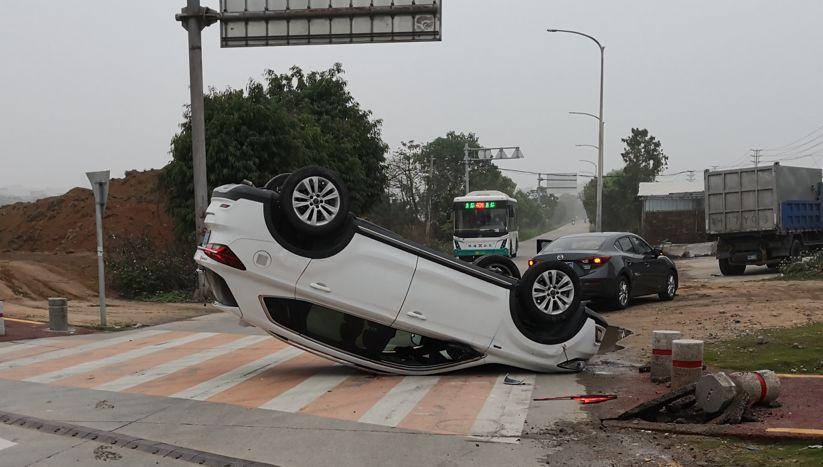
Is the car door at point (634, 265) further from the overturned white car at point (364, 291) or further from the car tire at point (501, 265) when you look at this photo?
the overturned white car at point (364, 291)

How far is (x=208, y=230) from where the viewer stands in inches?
339

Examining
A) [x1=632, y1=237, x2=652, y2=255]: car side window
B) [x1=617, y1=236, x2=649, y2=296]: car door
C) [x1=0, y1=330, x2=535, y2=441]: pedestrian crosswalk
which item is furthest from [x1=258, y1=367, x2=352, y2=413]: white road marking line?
[x1=632, y1=237, x2=652, y2=255]: car side window

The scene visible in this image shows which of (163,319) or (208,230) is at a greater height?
(208,230)

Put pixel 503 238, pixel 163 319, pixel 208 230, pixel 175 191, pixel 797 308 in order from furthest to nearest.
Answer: pixel 503 238, pixel 175 191, pixel 163 319, pixel 797 308, pixel 208 230

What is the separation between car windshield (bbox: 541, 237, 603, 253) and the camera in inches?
610

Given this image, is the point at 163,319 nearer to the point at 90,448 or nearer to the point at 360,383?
the point at 360,383

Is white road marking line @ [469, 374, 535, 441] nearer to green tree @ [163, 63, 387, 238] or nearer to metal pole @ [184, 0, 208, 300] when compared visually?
metal pole @ [184, 0, 208, 300]

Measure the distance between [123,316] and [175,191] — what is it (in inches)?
Result: 358

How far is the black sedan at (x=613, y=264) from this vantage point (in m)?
14.9

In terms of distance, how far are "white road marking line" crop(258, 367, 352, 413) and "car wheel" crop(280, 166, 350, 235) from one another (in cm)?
173

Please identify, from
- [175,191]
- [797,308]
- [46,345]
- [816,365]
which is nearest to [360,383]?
[816,365]

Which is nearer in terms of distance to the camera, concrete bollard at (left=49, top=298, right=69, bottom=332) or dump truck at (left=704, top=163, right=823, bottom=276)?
concrete bollard at (left=49, top=298, right=69, bottom=332)

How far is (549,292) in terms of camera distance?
903 cm

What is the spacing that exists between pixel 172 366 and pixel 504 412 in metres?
5.20
